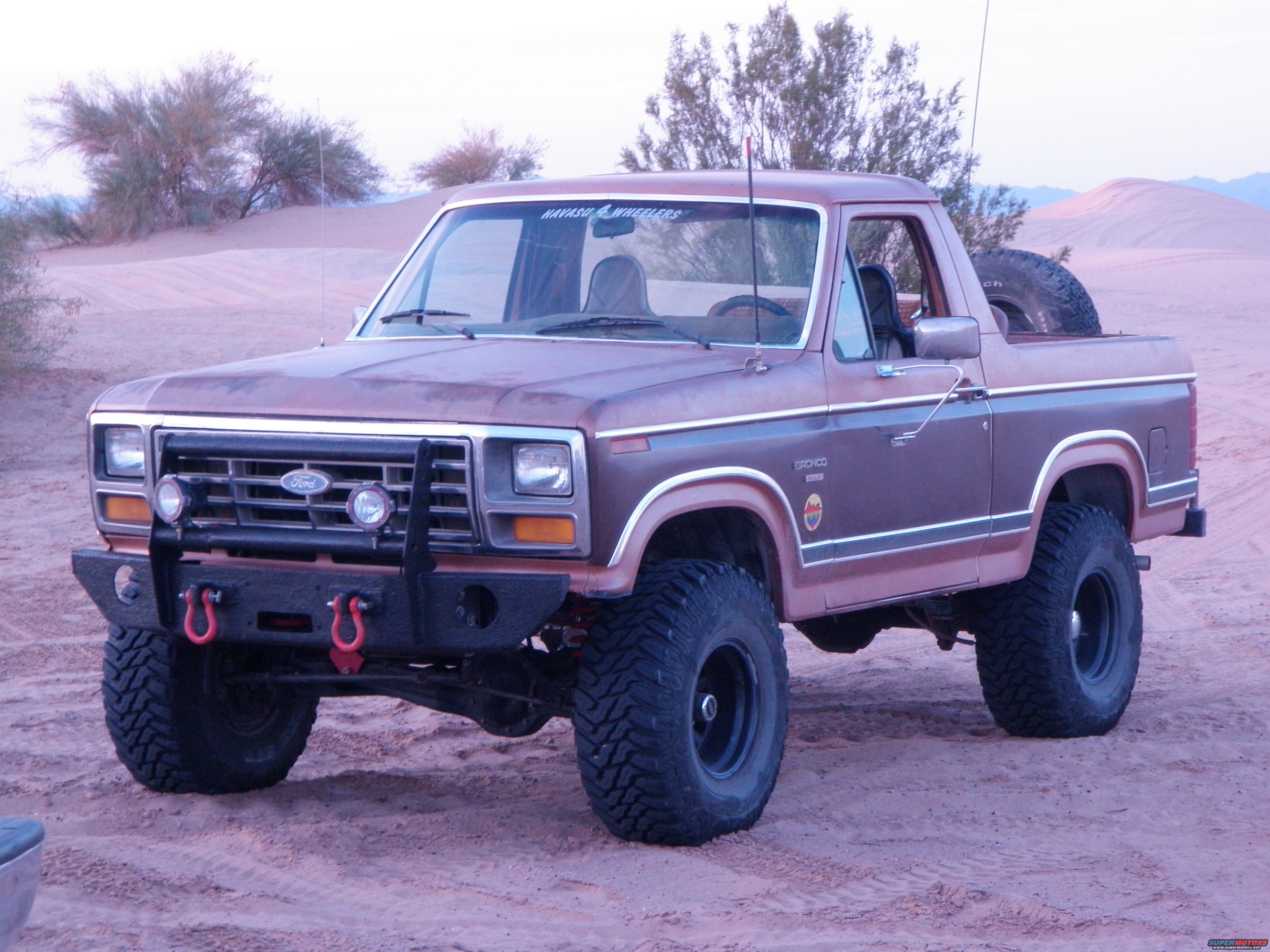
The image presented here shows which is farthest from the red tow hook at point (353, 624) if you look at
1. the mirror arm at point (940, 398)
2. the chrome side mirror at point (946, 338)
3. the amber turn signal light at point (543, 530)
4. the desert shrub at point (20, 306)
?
the desert shrub at point (20, 306)

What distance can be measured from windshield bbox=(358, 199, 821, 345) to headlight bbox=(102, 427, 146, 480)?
3.70ft

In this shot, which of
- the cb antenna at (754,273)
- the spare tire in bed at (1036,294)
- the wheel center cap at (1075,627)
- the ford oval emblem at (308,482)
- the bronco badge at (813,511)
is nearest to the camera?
the ford oval emblem at (308,482)

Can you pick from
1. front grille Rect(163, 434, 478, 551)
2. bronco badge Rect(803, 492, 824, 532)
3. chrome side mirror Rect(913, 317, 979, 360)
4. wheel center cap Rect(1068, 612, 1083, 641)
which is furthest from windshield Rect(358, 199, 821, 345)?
wheel center cap Rect(1068, 612, 1083, 641)

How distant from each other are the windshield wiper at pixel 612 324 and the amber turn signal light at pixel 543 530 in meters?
1.16

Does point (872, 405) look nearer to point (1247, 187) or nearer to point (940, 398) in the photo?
point (940, 398)

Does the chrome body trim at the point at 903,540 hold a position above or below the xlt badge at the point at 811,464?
below

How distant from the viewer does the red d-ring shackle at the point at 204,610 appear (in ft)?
14.6

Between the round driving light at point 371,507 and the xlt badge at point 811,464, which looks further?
the xlt badge at point 811,464

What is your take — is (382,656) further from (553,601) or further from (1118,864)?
(1118,864)

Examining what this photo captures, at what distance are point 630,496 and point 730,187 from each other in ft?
5.44

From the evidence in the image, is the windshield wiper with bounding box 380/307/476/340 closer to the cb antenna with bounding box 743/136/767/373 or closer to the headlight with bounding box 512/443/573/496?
the cb antenna with bounding box 743/136/767/373

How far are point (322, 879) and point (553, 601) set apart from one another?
1046 millimetres

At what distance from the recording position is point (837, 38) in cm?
1750

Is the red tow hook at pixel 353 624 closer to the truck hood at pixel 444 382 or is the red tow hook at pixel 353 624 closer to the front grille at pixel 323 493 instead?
the front grille at pixel 323 493
